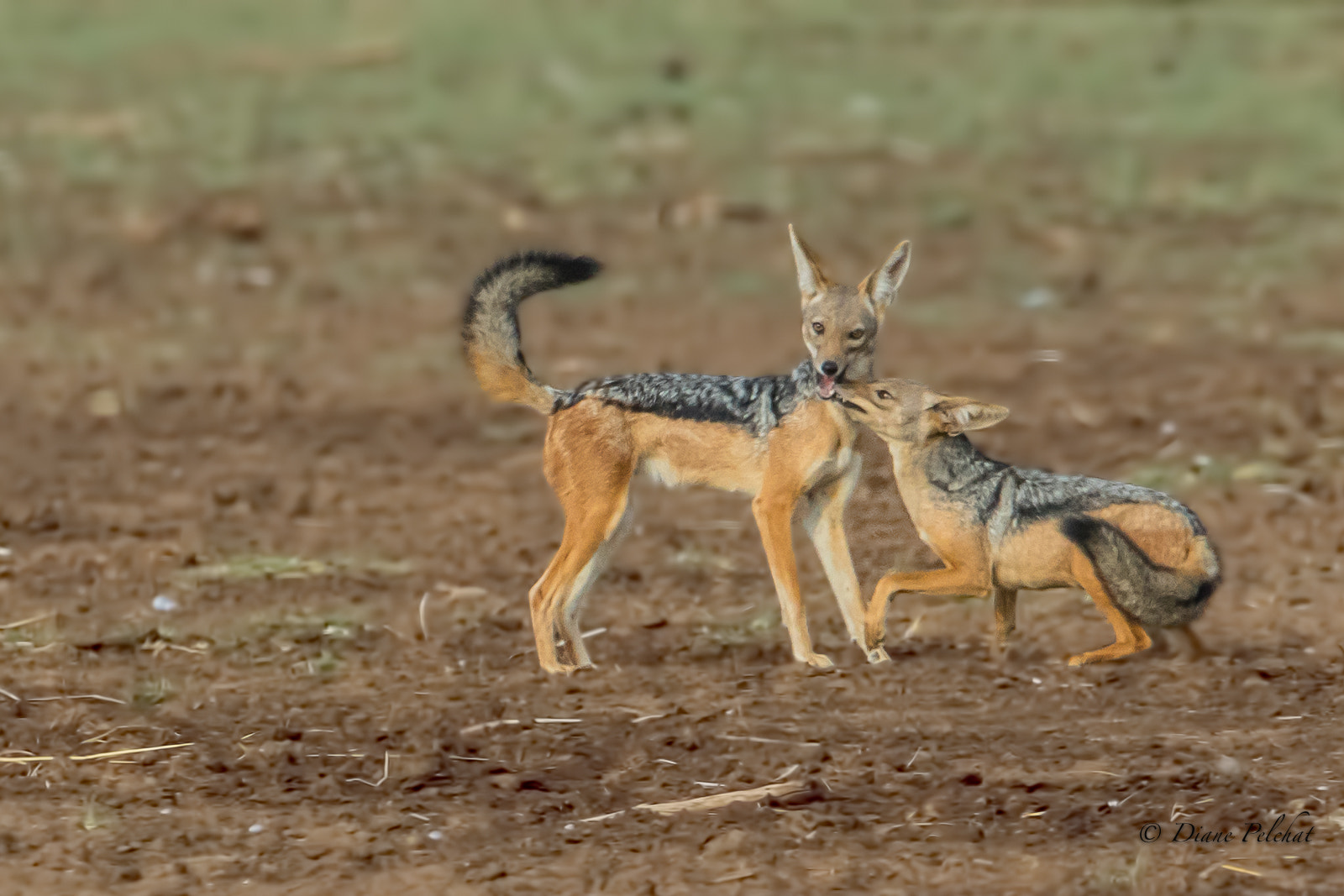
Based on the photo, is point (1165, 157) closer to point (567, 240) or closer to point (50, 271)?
point (567, 240)

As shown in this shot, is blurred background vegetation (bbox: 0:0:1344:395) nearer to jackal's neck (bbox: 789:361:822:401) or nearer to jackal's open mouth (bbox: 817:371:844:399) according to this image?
jackal's neck (bbox: 789:361:822:401)

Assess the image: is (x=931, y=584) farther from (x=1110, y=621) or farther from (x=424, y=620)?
(x=424, y=620)

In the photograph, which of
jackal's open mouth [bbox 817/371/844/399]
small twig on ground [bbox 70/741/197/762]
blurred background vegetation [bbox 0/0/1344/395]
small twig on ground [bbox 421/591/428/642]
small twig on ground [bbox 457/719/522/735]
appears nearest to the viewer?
small twig on ground [bbox 70/741/197/762]

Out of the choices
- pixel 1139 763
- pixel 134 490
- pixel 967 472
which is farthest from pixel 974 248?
pixel 1139 763

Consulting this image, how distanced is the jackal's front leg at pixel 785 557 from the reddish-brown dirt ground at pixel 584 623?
0.50 ft

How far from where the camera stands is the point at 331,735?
6.66 meters

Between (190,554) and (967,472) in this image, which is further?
(190,554)

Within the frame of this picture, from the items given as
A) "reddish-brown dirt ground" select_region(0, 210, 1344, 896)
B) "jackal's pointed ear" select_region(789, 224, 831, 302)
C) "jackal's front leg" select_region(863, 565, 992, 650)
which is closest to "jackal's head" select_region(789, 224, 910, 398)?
Result: "jackal's pointed ear" select_region(789, 224, 831, 302)

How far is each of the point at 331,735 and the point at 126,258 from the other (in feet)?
28.1

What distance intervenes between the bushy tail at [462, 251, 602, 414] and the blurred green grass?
7928mm

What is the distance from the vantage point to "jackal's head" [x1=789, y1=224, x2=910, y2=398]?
6797 millimetres

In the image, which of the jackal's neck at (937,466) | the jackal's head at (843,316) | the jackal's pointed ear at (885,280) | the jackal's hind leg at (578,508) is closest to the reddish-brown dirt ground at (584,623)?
the jackal's hind leg at (578,508)
